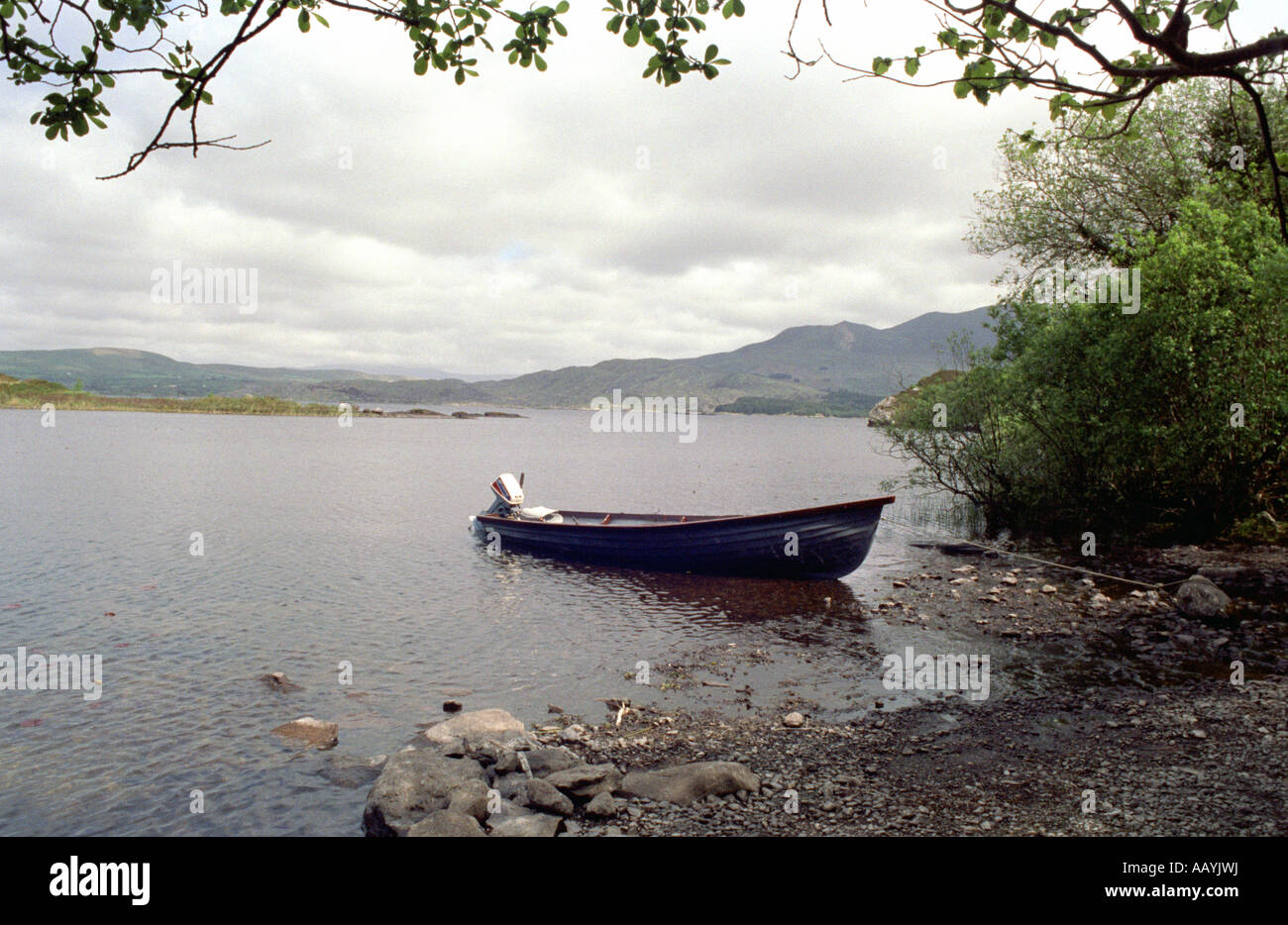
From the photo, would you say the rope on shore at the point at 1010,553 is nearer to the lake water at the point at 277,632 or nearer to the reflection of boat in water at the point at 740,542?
the lake water at the point at 277,632

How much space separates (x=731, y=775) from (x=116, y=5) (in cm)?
1024

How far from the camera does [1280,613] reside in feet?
55.7

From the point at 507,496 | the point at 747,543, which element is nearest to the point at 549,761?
the point at 747,543

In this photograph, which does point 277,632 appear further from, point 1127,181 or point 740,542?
point 1127,181

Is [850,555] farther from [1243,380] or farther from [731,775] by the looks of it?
→ [731,775]

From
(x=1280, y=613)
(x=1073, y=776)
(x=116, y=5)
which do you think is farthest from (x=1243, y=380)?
(x=116, y=5)

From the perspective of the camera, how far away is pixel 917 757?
10867mm

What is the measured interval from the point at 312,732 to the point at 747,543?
14.9 m

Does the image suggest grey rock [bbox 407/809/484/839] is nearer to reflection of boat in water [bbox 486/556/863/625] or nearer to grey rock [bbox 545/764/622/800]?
grey rock [bbox 545/764/622/800]

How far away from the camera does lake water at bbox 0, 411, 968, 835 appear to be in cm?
1122

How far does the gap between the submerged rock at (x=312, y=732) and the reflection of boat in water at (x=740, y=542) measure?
13692mm

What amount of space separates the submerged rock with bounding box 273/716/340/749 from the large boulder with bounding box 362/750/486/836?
2.83 meters

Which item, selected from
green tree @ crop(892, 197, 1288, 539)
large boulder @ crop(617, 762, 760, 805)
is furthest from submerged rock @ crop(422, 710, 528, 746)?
green tree @ crop(892, 197, 1288, 539)

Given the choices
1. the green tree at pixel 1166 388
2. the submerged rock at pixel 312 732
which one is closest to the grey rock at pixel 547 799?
the submerged rock at pixel 312 732
